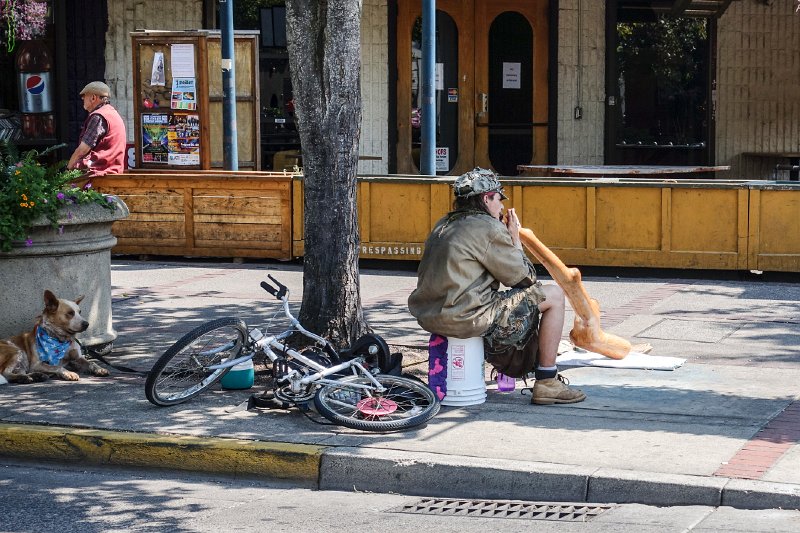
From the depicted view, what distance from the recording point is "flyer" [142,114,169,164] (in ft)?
49.6

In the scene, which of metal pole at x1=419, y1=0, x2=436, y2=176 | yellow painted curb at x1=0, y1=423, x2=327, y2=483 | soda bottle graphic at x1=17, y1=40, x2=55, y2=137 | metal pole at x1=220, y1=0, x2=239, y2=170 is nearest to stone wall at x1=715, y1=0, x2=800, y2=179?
metal pole at x1=419, y1=0, x2=436, y2=176

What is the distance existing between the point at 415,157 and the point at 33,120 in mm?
5755

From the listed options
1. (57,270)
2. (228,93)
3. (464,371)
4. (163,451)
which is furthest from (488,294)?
(228,93)

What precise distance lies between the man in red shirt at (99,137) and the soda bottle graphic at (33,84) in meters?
5.87

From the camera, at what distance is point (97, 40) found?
61.8 feet

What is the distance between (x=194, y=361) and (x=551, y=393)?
221cm

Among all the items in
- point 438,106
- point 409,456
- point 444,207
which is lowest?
point 409,456

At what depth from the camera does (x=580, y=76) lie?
18.9 metres

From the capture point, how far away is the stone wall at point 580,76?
18.8 metres

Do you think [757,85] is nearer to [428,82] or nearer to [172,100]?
[428,82]

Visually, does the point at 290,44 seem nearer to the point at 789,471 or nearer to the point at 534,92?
the point at 789,471

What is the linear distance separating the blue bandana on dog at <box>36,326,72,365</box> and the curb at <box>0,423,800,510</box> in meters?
1.14

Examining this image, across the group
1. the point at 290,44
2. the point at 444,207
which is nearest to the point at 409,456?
the point at 290,44

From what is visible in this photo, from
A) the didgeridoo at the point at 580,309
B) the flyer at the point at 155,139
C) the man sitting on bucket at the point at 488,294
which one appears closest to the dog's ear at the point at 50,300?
the man sitting on bucket at the point at 488,294
